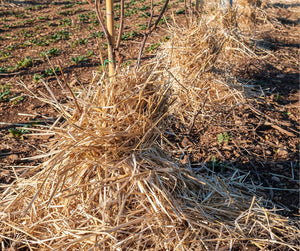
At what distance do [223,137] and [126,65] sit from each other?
2578mm

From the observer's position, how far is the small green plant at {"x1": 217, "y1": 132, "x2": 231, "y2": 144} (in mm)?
3602

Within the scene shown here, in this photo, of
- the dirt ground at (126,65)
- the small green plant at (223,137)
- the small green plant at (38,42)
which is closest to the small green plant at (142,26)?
the dirt ground at (126,65)

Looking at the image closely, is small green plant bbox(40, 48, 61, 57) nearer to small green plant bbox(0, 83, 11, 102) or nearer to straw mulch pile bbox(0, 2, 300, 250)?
small green plant bbox(0, 83, 11, 102)

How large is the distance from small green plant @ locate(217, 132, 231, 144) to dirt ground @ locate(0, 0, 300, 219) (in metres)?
0.06

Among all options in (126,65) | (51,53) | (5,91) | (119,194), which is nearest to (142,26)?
(51,53)

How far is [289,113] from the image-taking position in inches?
171

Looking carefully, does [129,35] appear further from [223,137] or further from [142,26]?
[223,137]

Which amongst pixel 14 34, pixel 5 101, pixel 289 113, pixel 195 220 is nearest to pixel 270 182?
pixel 195 220

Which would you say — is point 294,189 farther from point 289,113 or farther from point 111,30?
point 111,30

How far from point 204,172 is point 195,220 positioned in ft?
3.36

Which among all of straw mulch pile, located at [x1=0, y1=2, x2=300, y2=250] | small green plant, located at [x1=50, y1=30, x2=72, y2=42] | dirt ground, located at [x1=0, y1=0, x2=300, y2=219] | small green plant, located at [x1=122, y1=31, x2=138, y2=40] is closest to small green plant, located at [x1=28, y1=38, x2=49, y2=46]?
dirt ground, located at [x1=0, y1=0, x2=300, y2=219]

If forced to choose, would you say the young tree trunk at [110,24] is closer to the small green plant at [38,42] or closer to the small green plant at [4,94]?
the small green plant at [4,94]

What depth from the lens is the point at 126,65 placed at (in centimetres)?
557

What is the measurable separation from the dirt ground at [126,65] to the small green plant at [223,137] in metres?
0.06
